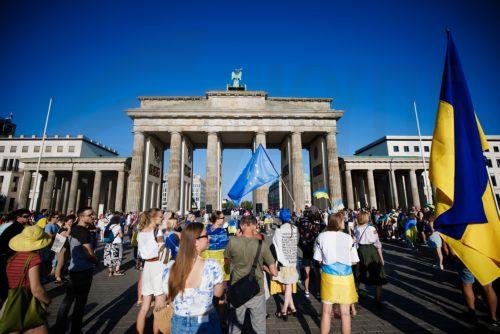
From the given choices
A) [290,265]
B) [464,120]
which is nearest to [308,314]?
[290,265]

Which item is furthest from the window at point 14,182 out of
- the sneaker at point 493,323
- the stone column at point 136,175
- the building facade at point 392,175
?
the sneaker at point 493,323

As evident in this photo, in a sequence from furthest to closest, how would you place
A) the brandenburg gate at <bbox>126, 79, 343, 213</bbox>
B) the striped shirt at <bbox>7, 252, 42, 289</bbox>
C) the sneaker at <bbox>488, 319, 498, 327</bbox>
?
the brandenburg gate at <bbox>126, 79, 343, 213</bbox> → the sneaker at <bbox>488, 319, 498, 327</bbox> → the striped shirt at <bbox>7, 252, 42, 289</bbox>

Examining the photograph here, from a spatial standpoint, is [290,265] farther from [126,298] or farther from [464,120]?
[126,298]

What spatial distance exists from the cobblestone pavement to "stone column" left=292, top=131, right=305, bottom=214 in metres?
20.6

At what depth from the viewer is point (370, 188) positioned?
34.4m

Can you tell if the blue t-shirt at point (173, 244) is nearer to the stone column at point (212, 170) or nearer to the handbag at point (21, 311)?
the handbag at point (21, 311)

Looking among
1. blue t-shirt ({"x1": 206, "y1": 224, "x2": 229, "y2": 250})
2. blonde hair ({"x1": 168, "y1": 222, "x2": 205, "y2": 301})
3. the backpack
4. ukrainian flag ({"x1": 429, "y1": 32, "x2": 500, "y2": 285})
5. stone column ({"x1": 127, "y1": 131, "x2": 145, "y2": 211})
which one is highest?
stone column ({"x1": 127, "y1": 131, "x2": 145, "y2": 211})

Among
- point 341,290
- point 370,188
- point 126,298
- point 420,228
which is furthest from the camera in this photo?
point 370,188

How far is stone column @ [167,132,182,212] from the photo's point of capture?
28.6 metres

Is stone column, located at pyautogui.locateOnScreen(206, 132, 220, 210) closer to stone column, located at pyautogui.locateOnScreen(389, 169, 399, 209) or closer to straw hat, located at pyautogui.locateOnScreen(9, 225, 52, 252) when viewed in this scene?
straw hat, located at pyautogui.locateOnScreen(9, 225, 52, 252)

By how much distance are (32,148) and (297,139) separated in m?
56.2

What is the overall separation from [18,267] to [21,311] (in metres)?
0.46

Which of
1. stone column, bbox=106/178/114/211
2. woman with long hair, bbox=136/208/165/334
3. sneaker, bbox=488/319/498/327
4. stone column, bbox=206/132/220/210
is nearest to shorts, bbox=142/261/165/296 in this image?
woman with long hair, bbox=136/208/165/334

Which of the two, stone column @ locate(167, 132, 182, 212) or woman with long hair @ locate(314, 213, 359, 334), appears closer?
woman with long hair @ locate(314, 213, 359, 334)
